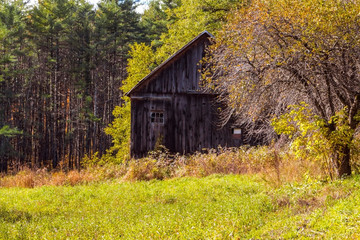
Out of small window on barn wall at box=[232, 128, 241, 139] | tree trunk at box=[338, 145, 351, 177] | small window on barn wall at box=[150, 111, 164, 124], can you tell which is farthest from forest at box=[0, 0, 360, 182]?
small window on barn wall at box=[150, 111, 164, 124]

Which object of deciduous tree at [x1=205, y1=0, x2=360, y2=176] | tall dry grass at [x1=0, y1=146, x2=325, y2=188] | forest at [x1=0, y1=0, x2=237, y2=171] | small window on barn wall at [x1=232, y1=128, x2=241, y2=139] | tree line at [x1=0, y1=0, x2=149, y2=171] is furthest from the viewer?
tree line at [x1=0, y1=0, x2=149, y2=171]

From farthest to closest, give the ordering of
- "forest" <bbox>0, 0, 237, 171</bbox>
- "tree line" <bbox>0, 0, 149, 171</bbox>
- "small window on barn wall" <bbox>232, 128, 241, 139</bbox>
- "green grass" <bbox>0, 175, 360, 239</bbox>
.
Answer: "tree line" <bbox>0, 0, 149, 171</bbox>, "forest" <bbox>0, 0, 237, 171</bbox>, "small window on barn wall" <bbox>232, 128, 241, 139</bbox>, "green grass" <bbox>0, 175, 360, 239</bbox>

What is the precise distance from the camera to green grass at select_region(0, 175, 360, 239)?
602 centimetres

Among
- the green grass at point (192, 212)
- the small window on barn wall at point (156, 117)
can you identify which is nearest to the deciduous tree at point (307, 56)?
the green grass at point (192, 212)

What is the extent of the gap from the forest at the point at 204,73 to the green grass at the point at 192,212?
63.2 inches

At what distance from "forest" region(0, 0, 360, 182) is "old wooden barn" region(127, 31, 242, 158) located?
46.5 inches

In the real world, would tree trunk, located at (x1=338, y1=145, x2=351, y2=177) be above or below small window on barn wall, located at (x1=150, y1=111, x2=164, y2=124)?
below

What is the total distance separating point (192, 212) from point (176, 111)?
11.3 meters

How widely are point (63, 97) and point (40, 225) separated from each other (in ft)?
111

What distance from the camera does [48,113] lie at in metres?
35.2

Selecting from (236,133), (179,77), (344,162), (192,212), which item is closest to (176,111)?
(179,77)

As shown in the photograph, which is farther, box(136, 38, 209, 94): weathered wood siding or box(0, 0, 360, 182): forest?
box(136, 38, 209, 94): weathered wood siding

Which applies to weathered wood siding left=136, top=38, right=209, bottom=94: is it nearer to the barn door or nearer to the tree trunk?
the barn door

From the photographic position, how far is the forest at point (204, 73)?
8781 mm
